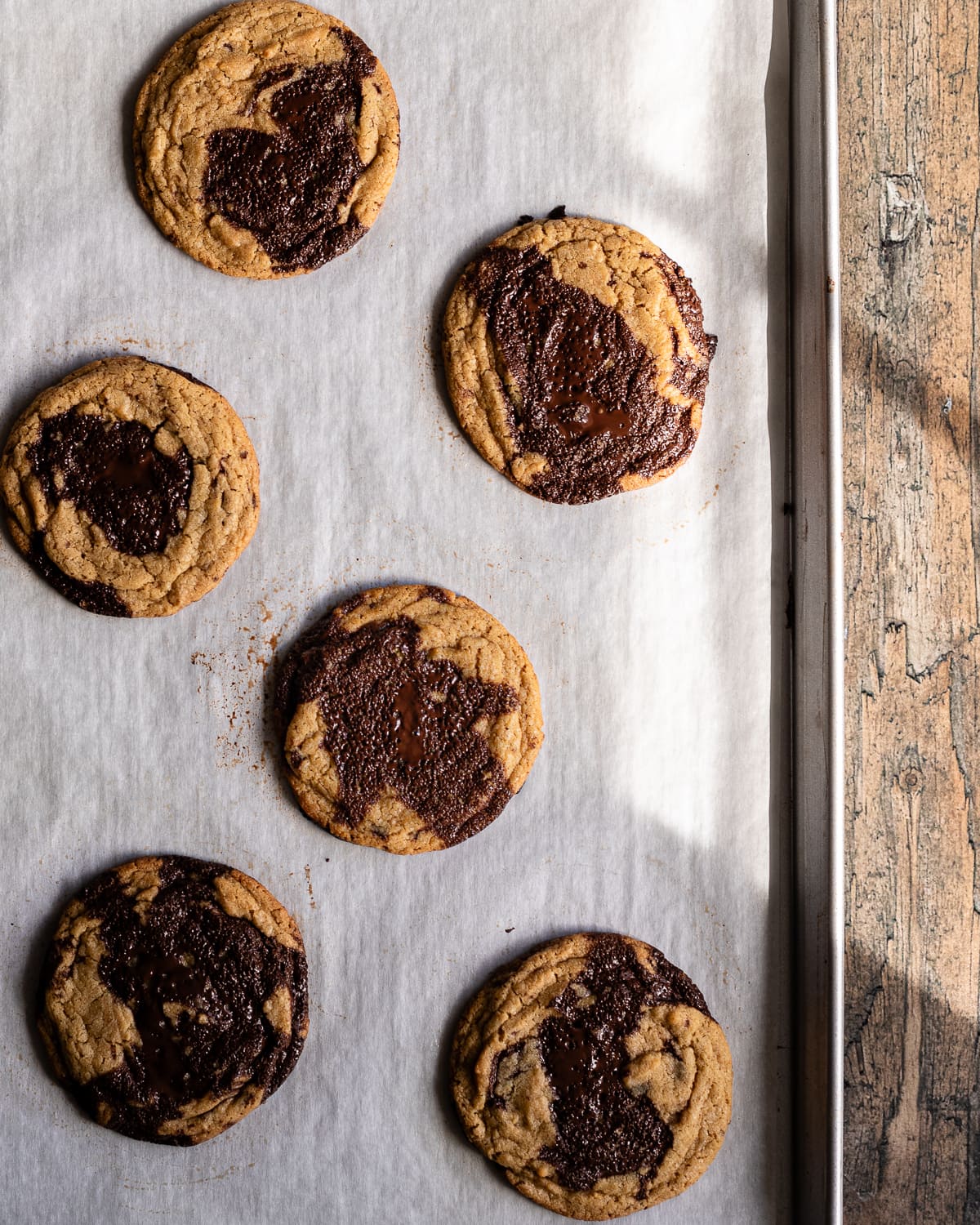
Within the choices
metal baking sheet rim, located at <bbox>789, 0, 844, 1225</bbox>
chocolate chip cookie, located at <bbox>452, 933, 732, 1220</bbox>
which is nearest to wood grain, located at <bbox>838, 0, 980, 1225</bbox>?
metal baking sheet rim, located at <bbox>789, 0, 844, 1225</bbox>

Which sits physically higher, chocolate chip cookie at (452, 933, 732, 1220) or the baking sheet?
the baking sheet

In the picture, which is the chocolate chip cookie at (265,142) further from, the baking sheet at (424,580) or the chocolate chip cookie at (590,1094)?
the chocolate chip cookie at (590,1094)

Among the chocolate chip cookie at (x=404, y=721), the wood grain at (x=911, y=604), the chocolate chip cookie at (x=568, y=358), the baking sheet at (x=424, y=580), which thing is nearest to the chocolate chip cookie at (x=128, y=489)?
the baking sheet at (x=424, y=580)

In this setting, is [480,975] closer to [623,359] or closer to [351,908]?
[351,908]

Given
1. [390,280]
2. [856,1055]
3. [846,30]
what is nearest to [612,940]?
[856,1055]

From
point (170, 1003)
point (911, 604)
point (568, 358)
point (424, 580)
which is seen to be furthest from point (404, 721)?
point (911, 604)

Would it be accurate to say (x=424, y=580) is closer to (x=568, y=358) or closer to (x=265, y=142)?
(x=568, y=358)

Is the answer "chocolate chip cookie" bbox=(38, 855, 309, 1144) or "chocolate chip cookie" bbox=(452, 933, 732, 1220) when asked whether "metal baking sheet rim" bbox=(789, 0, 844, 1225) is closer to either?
"chocolate chip cookie" bbox=(452, 933, 732, 1220)
